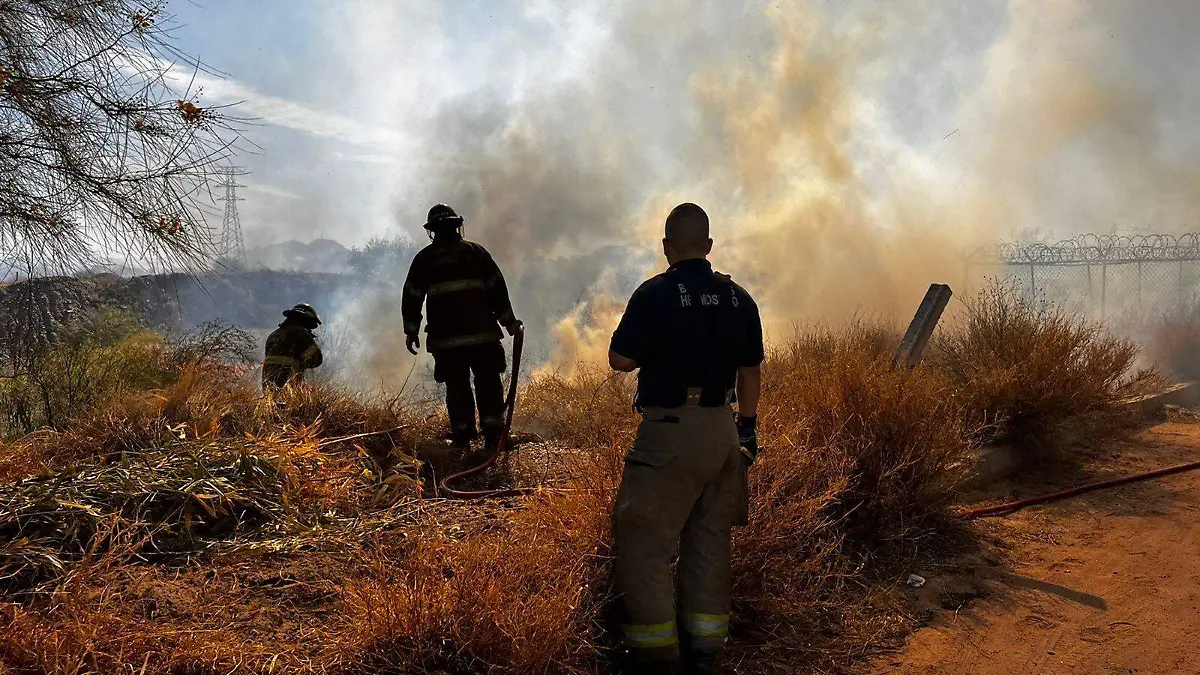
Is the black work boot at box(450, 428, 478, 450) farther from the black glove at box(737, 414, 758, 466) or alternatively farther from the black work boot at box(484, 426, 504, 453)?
the black glove at box(737, 414, 758, 466)

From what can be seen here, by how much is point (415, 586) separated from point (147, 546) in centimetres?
159

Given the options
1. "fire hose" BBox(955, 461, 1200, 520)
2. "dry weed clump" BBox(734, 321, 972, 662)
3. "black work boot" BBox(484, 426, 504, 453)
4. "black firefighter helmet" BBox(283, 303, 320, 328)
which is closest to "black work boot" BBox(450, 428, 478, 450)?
"black work boot" BBox(484, 426, 504, 453)

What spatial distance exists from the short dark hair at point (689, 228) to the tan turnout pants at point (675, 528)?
0.69m

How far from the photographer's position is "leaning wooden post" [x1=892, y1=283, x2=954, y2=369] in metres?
6.46

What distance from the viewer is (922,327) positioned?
6531 mm

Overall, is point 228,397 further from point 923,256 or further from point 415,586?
point 923,256

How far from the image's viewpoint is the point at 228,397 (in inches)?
216

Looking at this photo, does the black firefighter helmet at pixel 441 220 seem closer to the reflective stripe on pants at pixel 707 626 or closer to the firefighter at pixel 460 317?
the firefighter at pixel 460 317

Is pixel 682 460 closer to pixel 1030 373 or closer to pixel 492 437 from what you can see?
pixel 492 437

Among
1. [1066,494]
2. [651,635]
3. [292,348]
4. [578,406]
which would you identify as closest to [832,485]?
[651,635]

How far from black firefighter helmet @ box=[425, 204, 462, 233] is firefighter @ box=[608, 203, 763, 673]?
10.6 feet

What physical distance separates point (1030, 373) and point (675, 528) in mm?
4905

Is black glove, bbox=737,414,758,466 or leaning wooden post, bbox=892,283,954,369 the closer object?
black glove, bbox=737,414,758,466

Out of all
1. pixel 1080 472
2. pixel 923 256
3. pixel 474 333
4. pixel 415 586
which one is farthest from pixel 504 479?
pixel 923 256
